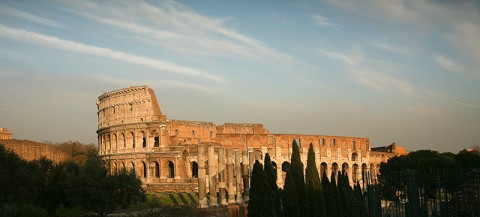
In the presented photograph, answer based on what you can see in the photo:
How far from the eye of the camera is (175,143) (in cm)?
4356

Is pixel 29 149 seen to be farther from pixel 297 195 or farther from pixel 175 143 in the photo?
pixel 297 195

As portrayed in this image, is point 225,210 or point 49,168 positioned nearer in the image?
point 49,168

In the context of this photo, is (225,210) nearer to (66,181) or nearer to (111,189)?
(111,189)

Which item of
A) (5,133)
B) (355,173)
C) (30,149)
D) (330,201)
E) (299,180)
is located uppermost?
(5,133)

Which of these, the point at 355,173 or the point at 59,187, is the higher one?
the point at 59,187

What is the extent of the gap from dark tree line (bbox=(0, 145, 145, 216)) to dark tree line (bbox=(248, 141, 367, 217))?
6.42m

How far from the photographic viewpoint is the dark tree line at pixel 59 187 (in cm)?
1909

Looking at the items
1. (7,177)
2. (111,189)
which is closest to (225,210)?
(111,189)

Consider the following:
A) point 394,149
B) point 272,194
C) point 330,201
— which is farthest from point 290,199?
point 394,149

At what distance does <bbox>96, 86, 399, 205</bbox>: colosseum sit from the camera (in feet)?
137

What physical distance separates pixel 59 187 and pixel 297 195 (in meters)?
10.6

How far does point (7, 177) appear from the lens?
18281mm

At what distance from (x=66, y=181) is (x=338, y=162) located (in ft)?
105

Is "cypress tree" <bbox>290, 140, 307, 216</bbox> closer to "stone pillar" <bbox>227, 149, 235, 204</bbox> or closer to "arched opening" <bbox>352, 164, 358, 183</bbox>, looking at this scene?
"stone pillar" <bbox>227, 149, 235, 204</bbox>
